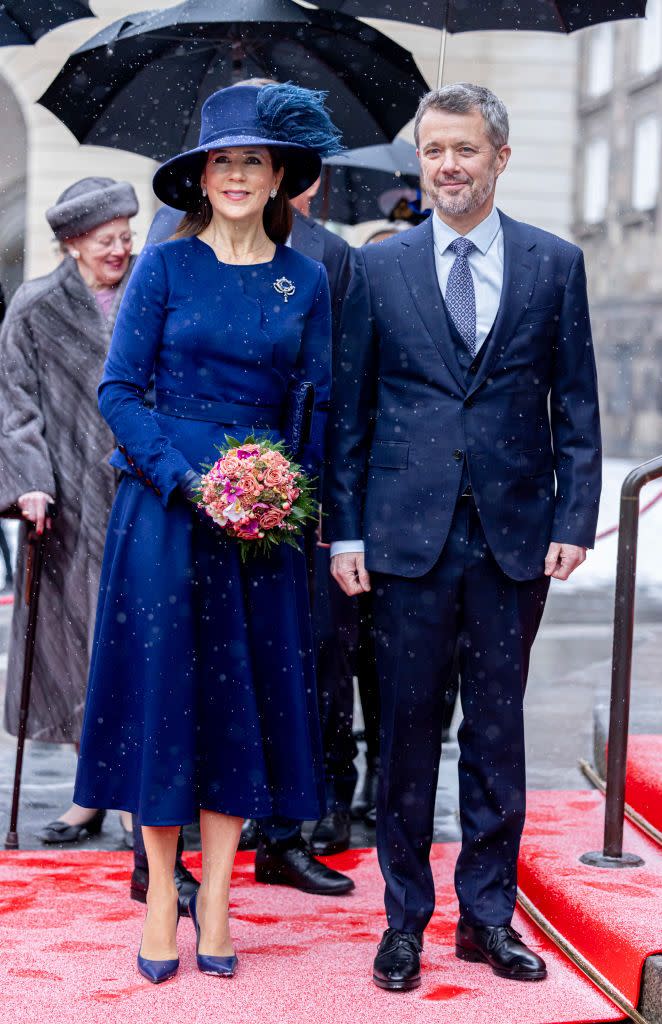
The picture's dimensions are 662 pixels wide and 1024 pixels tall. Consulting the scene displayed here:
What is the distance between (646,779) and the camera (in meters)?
5.00

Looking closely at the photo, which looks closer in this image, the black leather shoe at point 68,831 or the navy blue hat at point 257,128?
the navy blue hat at point 257,128

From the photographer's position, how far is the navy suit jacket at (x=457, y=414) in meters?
3.70

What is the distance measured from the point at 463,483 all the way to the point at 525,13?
2512 millimetres

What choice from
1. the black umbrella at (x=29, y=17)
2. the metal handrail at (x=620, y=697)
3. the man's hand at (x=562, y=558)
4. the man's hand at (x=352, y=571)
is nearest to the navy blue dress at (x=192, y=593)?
the man's hand at (x=352, y=571)

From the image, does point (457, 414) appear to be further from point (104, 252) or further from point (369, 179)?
point (369, 179)

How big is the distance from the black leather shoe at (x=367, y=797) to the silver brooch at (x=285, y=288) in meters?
2.05

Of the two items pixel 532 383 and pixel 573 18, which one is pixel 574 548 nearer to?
pixel 532 383

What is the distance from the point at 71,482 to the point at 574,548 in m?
2.07

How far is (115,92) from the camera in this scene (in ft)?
19.1

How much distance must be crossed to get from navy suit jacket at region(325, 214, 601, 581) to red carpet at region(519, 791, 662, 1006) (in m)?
0.95

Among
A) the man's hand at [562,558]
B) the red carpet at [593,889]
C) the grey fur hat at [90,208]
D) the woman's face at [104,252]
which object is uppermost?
the grey fur hat at [90,208]

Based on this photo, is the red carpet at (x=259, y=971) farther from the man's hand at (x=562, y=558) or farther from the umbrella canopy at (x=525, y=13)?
the umbrella canopy at (x=525, y=13)

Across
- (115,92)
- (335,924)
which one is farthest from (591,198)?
(335,924)

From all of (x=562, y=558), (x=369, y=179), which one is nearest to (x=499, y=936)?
(x=562, y=558)
